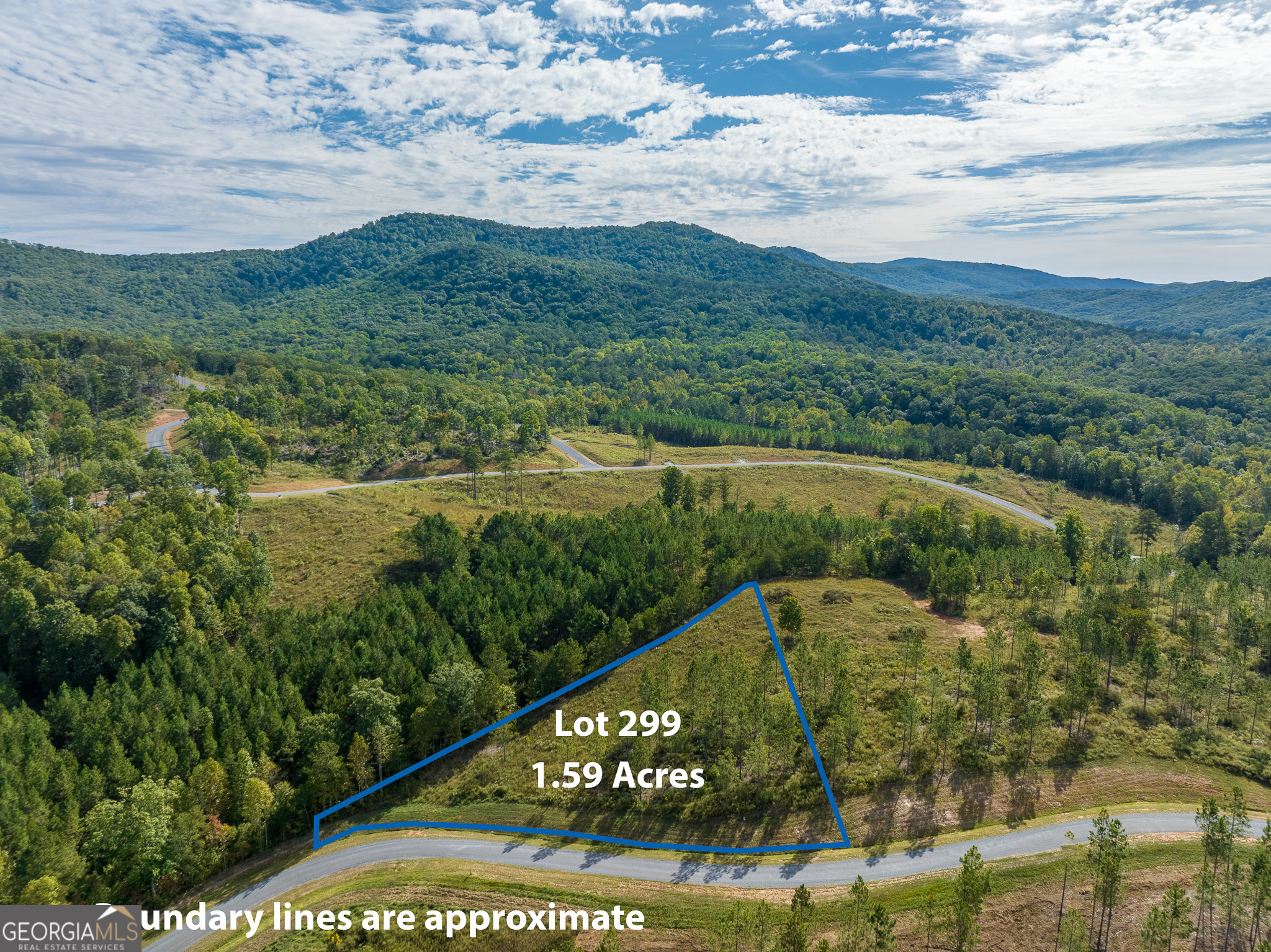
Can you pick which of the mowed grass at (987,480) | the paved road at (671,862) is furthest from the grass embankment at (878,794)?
the mowed grass at (987,480)

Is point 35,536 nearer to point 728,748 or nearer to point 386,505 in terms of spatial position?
point 386,505

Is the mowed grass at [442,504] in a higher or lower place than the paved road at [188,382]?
lower

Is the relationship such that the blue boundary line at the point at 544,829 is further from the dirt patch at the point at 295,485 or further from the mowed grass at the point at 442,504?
the dirt patch at the point at 295,485

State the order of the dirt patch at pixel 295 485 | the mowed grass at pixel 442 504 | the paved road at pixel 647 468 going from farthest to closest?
the paved road at pixel 647 468 → the dirt patch at pixel 295 485 → the mowed grass at pixel 442 504

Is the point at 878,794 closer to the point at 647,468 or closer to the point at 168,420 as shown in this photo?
the point at 647,468

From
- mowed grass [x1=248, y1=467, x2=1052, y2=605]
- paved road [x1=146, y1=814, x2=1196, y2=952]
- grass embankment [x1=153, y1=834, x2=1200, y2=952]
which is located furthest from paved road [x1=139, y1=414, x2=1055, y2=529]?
grass embankment [x1=153, y1=834, x2=1200, y2=952]

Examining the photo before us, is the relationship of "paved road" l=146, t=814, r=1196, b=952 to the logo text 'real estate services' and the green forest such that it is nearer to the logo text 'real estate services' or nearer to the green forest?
the logo text 'real estate services'
